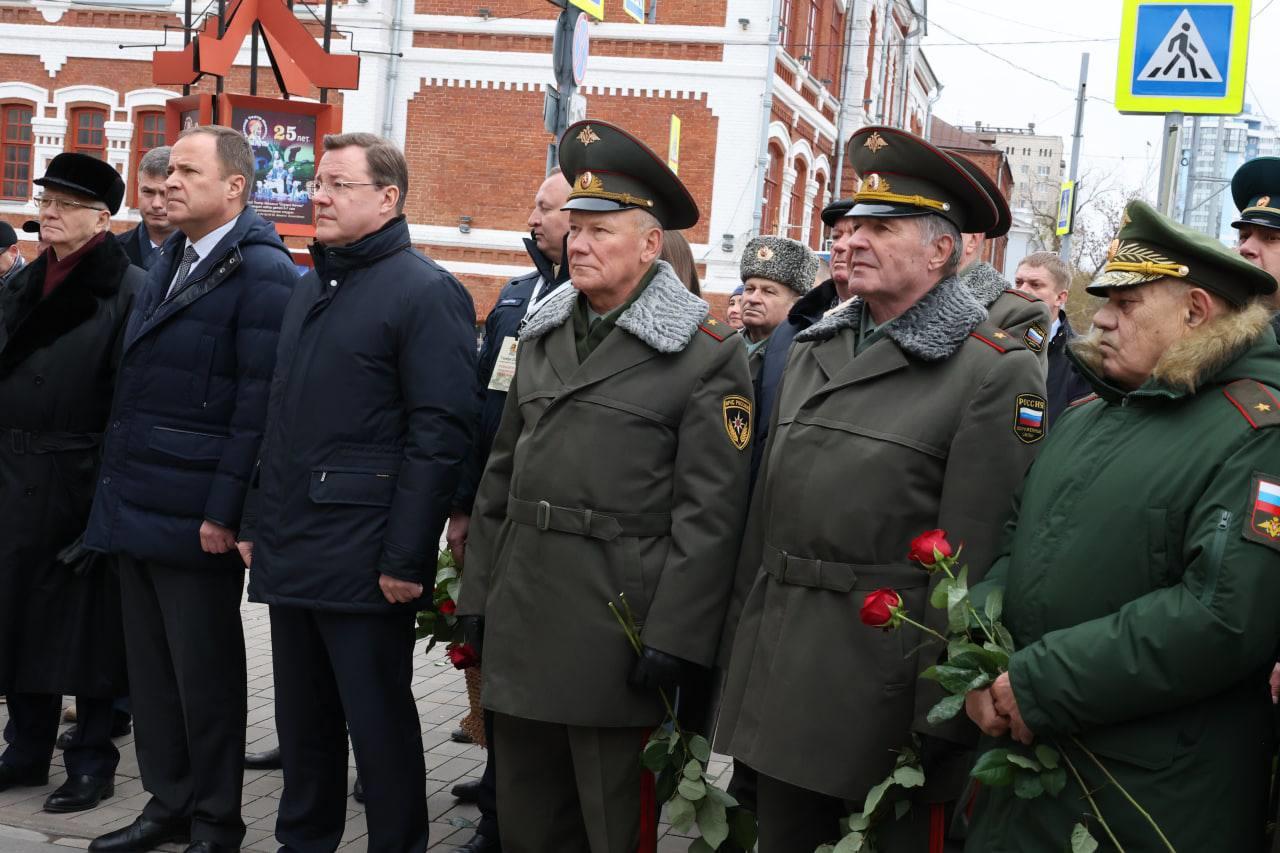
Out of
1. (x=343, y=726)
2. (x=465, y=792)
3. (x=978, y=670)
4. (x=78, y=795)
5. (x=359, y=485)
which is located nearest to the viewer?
(x=978, y=670)

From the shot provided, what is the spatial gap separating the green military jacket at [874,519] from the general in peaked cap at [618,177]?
36.6 inches

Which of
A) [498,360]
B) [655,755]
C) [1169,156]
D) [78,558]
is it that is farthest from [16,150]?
[655,755]

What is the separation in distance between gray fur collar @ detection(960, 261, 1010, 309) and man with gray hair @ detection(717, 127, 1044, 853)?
73.0 inches

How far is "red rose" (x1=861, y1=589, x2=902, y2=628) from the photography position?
121 inches

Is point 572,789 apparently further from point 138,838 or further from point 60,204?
point 60,204

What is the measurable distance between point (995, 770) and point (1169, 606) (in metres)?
0.53

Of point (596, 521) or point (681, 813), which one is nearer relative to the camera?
point (681, 813)

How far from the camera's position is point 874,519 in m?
3.38

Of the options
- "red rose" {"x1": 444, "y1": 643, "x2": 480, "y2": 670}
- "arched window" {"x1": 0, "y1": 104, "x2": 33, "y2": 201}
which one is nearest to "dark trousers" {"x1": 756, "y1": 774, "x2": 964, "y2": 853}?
"red rose" {"x1": 444, "y1": 643, "x2": 480, "y2": 670}

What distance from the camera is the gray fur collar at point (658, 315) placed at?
156 inches

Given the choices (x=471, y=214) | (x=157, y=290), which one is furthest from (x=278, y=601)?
(x=471, y=214)

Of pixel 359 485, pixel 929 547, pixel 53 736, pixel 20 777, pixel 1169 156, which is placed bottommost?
pixel 20 777

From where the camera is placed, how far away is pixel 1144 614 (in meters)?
2.76

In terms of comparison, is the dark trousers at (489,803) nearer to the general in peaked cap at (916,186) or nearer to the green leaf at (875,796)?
the green leaf at (875,796)
